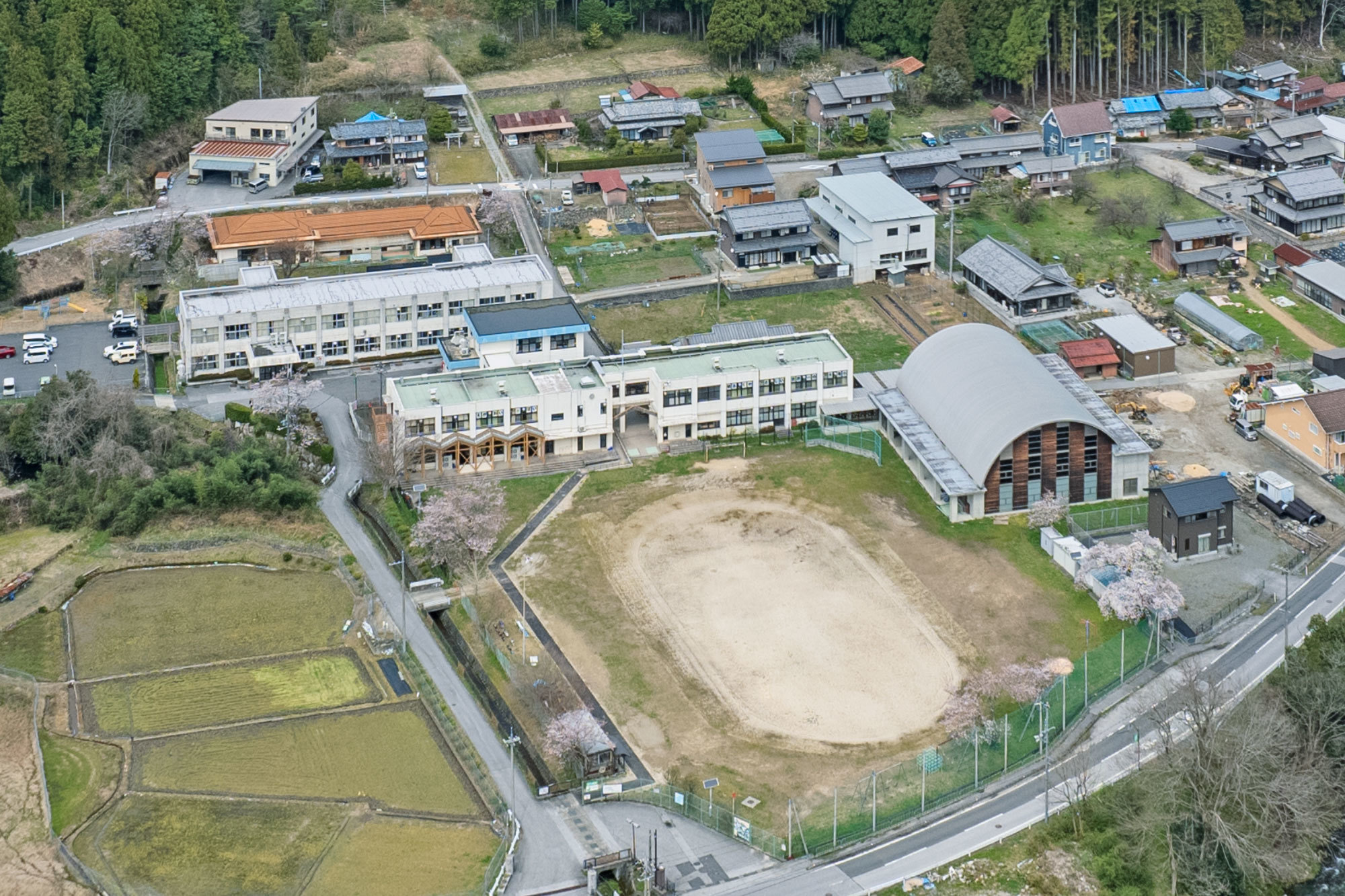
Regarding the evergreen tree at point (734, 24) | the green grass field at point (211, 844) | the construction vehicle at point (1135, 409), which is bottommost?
the green grass field at point (211, 844)

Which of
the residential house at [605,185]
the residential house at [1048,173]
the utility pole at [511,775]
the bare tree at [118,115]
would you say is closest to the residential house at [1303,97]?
the residential house at [1048,173]

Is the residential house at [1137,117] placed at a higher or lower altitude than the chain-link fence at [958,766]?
higher

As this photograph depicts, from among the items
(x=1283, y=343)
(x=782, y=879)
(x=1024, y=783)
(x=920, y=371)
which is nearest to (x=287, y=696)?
(x=782, y=879)

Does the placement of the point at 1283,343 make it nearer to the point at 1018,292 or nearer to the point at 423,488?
the point at 1018,292

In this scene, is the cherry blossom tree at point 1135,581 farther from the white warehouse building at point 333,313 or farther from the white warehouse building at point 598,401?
the white warehouse building at point 333,313

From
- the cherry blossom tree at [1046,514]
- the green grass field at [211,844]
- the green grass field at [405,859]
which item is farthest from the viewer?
the cherry blossom tree at [1046,514]

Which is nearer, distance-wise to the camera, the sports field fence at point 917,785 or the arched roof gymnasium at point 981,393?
the sports field fence at point 917,785
